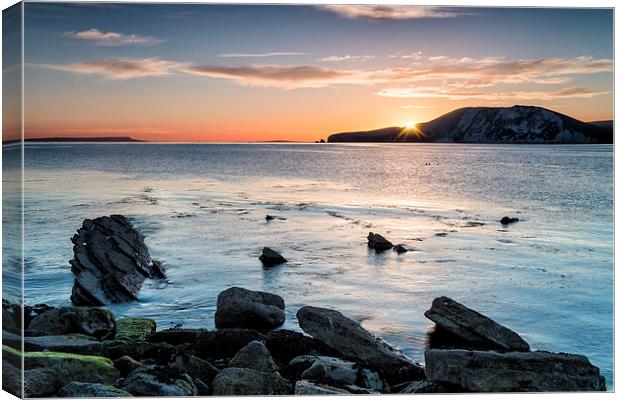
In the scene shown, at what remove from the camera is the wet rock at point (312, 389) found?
684 cm

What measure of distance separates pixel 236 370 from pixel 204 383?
0.36 meters

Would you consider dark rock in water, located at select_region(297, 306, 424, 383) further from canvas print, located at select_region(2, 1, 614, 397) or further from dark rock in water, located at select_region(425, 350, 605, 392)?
dark rock in water, located at select_region(425, 350, 605, 392)

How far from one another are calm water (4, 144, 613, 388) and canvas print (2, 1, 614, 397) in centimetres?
7

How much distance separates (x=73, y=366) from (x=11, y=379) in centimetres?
63

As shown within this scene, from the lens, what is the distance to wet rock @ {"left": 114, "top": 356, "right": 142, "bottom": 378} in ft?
23.7

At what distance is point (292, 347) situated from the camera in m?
8.33

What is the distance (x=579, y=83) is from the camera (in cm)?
1067

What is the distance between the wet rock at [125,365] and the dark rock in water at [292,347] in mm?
1593

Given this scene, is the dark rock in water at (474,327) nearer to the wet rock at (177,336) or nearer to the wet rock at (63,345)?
the wet rock at (177,336)

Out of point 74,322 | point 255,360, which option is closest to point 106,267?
point 74,322

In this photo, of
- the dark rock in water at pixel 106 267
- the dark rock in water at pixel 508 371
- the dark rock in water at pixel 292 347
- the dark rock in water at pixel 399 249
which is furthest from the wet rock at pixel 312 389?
the dark rock in water at pixel 399 249

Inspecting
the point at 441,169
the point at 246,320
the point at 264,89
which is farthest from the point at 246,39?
the point at 441,169

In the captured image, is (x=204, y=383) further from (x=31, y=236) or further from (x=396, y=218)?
(x=396, y=218)

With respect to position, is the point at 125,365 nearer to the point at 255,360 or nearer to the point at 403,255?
the point at 255,360
